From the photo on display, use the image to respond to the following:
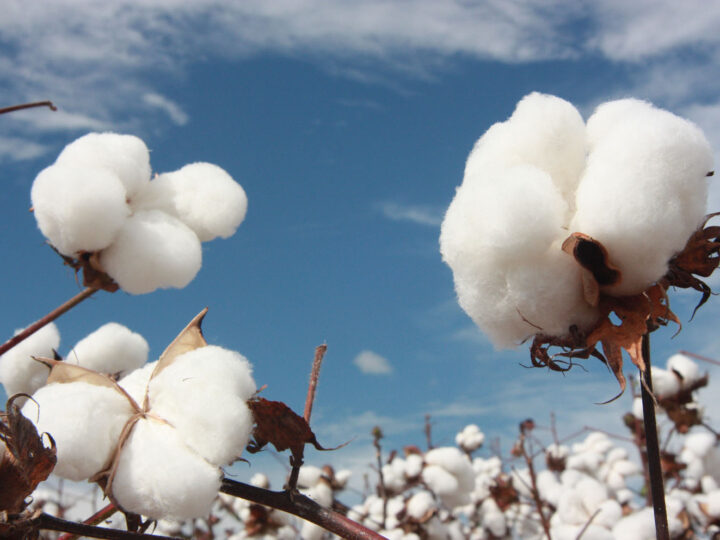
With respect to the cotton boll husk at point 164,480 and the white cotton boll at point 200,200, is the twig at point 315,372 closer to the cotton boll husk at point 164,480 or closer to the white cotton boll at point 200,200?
the cotton boll husk at point 164,480

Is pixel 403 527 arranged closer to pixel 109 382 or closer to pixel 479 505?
pixel 479 505

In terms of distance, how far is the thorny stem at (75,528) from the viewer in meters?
1.04

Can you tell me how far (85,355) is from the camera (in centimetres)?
204

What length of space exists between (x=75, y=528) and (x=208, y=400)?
256 millimetres

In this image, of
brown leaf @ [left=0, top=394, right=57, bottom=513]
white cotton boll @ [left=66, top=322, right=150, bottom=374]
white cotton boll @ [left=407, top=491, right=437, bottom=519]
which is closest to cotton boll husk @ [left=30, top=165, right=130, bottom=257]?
white cotton boll @ [left=66, top=322, right=150, bottom=374]

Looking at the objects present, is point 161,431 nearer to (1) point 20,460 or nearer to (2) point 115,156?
(1) point 20,460

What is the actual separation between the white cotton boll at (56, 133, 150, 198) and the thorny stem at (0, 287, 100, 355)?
1.05 ft

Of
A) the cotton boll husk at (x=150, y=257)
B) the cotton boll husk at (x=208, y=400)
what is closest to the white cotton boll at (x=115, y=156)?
the cotton boll husk at (x=150, y=257)

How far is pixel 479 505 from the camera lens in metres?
6.50

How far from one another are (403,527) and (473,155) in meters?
3.69

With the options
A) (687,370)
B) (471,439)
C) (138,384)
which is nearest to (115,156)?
(138,384)

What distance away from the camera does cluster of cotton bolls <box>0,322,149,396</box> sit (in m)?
2.05

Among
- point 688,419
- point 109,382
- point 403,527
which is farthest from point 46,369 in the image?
point 688,419

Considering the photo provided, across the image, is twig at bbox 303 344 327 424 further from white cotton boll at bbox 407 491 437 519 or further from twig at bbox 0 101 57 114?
white cotton boll at bbox 407 491 437 519
